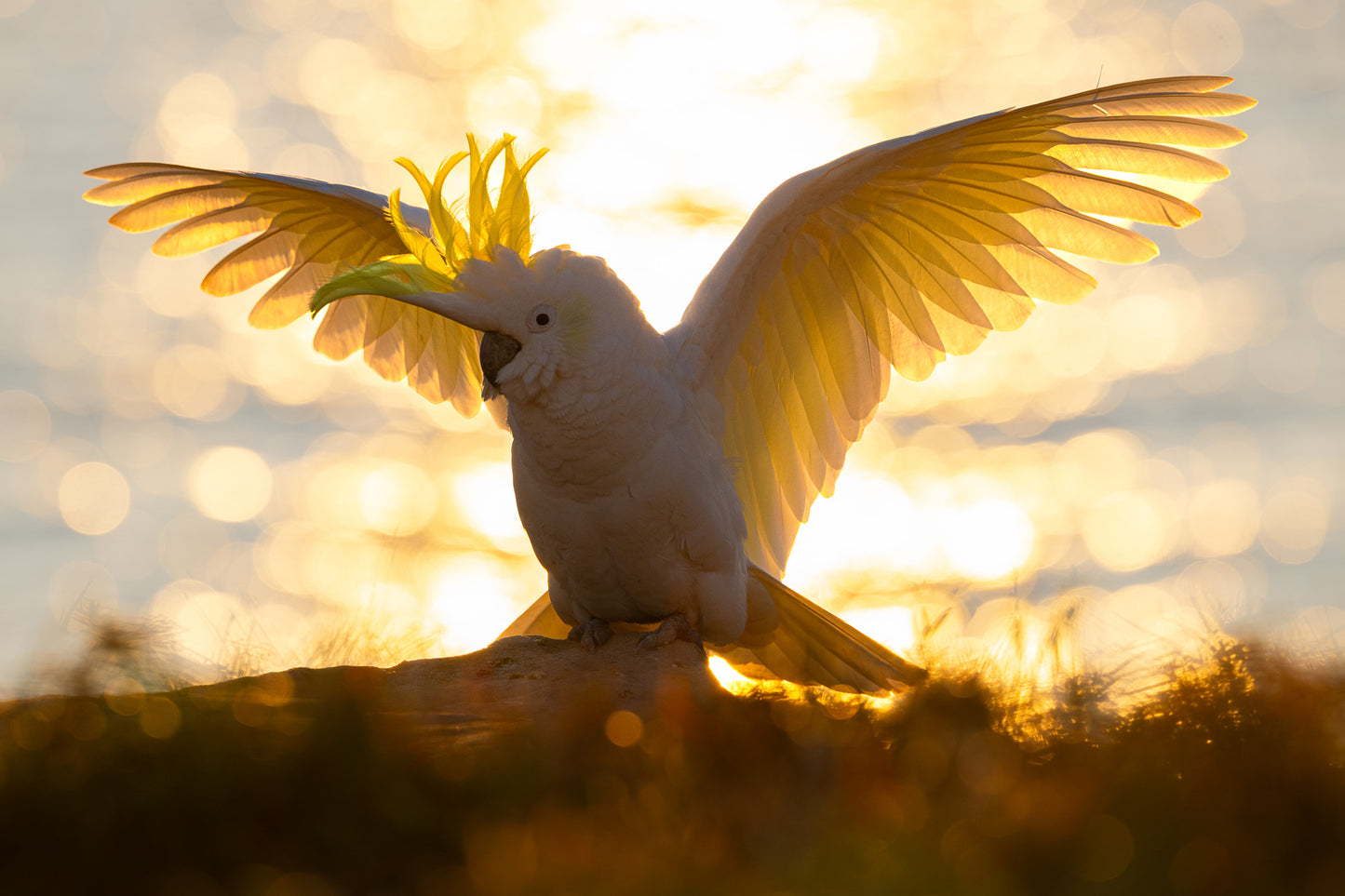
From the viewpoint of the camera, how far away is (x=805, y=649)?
15.4 feet

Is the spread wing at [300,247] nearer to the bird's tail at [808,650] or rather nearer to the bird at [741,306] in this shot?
the bird at [741,306]

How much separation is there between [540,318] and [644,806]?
6.32ft

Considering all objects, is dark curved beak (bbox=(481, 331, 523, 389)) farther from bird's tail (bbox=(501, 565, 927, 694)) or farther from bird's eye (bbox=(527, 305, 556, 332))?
bird's tail (bbox=(501, 565, 927, 694))

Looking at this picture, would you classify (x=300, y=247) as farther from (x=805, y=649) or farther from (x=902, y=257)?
(x=805, y=649)

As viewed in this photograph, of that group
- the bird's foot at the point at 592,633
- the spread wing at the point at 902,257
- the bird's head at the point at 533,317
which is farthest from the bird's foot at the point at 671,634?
the bird's head at the point at 533,317

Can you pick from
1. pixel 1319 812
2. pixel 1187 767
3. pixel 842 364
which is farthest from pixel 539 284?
pixel 1319 812

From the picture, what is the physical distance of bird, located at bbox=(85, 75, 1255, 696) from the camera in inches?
150

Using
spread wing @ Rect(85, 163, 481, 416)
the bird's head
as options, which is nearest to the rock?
the bird's head

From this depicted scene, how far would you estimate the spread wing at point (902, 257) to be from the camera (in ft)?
13.7

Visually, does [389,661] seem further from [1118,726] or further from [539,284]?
[1118,726]

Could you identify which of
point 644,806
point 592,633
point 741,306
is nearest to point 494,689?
point 592,633

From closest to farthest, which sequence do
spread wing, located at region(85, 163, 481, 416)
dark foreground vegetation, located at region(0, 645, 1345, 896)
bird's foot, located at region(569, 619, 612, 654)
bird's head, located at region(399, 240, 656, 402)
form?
dark foreground vegetation, located at region(0, 645, 1345, 896) → bird's head, located at region(399, 240, 656, 402) → bird's foot, located at region(569, 619, 612, 654) → spread wing, located at region(85, 163, 481, 416)

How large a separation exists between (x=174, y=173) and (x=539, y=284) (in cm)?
238

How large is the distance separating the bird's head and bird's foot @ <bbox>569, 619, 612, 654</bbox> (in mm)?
1042
